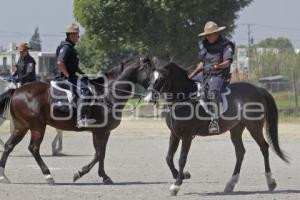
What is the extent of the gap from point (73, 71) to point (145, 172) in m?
2.82

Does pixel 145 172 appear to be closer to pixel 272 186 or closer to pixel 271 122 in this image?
pixel 271 122

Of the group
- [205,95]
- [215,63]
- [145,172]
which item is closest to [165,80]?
[205,95]

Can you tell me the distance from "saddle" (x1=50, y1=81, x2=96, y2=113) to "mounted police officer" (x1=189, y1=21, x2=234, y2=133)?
7.80ft

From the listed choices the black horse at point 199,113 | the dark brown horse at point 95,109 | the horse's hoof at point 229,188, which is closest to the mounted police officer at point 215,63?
the black horse at point 199,113

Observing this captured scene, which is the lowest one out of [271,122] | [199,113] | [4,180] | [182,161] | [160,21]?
[4,180]

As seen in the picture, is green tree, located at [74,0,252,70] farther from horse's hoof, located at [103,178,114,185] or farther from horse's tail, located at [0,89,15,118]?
horse's hoof, located at [103,178,114,185]

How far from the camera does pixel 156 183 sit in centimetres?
1407

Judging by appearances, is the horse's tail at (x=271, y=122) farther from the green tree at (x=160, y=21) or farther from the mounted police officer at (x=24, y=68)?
the green tree at (x=160, y=21)

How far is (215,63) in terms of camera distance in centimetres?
1305

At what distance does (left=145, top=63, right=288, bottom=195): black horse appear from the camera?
42.2ft

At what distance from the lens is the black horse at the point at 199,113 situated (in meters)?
12.9

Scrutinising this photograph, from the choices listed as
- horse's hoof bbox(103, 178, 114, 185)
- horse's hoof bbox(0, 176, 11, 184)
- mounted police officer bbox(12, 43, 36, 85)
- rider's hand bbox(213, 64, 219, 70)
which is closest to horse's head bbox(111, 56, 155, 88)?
rider's hand bbox(213, 64, 219, 70)

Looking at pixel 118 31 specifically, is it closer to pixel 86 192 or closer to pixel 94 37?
pixel 94 37

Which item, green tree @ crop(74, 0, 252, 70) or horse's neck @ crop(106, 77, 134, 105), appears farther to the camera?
green tree @ crop(74, 0, 252, 70)
